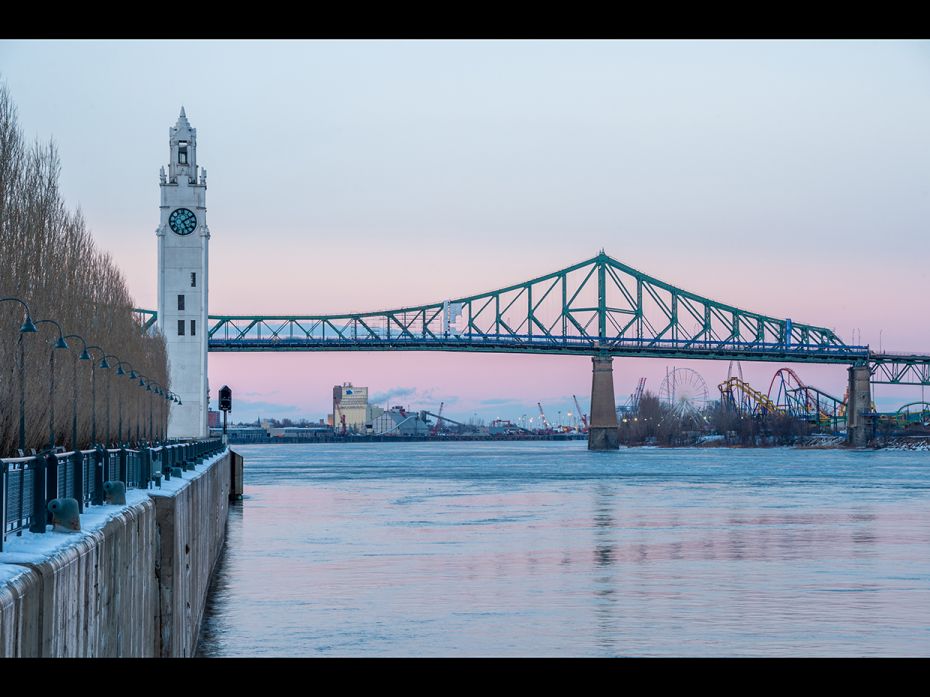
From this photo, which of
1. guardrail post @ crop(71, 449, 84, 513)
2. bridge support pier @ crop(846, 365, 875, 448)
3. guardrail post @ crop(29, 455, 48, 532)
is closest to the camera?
guardrail post @ crop(29, 455, 48, 532)

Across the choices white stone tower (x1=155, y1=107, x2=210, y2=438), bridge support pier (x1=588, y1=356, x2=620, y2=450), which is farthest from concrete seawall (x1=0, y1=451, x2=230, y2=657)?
bridge support pier (x1=588, y1=356, x2=620, y2=450)

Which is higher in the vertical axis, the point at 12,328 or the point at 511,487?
the point at 12,328

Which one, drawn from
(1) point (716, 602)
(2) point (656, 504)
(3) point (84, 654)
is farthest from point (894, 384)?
(3) point (84, 654)

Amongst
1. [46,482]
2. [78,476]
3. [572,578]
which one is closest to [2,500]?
[46,482]

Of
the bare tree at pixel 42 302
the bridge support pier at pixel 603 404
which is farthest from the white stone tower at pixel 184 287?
the bridge support pier at pixel 603 404

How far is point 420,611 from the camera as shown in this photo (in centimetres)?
2169

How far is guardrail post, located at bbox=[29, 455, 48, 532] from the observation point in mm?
9508

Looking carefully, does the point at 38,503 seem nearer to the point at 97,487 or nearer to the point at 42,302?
the point at 97,487

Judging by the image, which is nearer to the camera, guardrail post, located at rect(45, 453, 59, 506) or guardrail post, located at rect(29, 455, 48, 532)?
guardrail post, located at rect(29, 455, 48, 532)

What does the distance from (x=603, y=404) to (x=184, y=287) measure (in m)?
67.5

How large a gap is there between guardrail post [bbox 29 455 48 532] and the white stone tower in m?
60.8

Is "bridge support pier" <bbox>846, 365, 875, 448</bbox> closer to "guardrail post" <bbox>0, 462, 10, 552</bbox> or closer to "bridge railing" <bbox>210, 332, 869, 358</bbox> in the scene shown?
"bridge railing" <bbox>210, 332, 869, 358</bbox>
